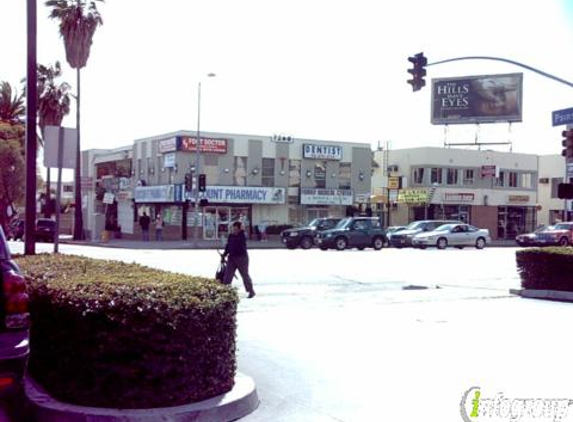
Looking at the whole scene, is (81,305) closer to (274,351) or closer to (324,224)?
(274,351)

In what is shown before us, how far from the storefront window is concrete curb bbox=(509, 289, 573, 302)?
1753 inches

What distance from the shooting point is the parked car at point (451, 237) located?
4044cm

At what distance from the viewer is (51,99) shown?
4566 centimetres

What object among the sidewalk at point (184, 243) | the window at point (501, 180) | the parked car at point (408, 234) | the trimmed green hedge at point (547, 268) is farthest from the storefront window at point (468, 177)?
the trimmed green hedge at point (547, 268)

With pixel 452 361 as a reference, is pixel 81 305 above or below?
above

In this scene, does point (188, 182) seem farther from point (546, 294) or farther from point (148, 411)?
point (148, 411)

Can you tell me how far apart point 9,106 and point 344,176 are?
24.6 metres

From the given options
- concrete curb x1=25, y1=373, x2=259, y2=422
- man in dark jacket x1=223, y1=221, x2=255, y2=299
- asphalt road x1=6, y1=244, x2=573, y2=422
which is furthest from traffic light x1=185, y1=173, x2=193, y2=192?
concrete curb x1=25, y1=373, x2=259, y2=422

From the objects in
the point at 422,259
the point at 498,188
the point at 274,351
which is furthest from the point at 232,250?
the point at 498,188

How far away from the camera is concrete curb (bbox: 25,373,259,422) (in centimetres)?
543

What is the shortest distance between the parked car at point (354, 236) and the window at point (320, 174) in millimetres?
12953

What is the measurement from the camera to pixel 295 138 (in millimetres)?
49781

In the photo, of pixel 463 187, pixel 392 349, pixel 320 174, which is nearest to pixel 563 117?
pixel 392 349

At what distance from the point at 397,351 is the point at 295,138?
4153 centimetres
